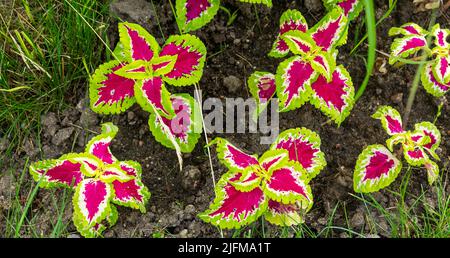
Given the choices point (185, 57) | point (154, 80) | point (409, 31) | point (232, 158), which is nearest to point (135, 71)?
point (154, 80)

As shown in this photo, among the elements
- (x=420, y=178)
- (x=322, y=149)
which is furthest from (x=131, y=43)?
(x=420, y=178)

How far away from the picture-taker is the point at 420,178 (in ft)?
6.14

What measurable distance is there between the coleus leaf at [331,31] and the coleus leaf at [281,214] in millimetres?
533

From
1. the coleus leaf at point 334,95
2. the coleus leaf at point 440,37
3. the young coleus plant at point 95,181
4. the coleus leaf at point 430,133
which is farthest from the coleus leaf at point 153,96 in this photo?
the coleus leaf at point 440,37

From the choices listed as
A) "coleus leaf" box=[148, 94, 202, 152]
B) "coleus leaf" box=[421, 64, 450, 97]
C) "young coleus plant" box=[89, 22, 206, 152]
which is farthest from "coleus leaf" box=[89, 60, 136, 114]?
"coleus leaf" box=[421, 64, 450, 97]

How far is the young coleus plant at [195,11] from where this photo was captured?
5.81 feet

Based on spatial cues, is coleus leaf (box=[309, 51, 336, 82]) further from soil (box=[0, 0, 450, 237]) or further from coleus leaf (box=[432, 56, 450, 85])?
coleus leaf (box=[432, 56, 450, 85])

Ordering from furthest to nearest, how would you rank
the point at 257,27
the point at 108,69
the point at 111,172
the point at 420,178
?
the point at 257,27
the point at 420,178
the point at 108,69
the point at 111,172

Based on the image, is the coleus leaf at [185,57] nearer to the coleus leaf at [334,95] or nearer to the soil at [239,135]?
the soil at [239,135]

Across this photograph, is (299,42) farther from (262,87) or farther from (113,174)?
(113,174)

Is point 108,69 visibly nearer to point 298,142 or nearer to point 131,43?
point 131,43

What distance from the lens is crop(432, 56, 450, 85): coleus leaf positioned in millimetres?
1798

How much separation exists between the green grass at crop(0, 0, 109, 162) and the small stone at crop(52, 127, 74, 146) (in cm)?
7

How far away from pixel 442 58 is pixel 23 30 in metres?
1.52
